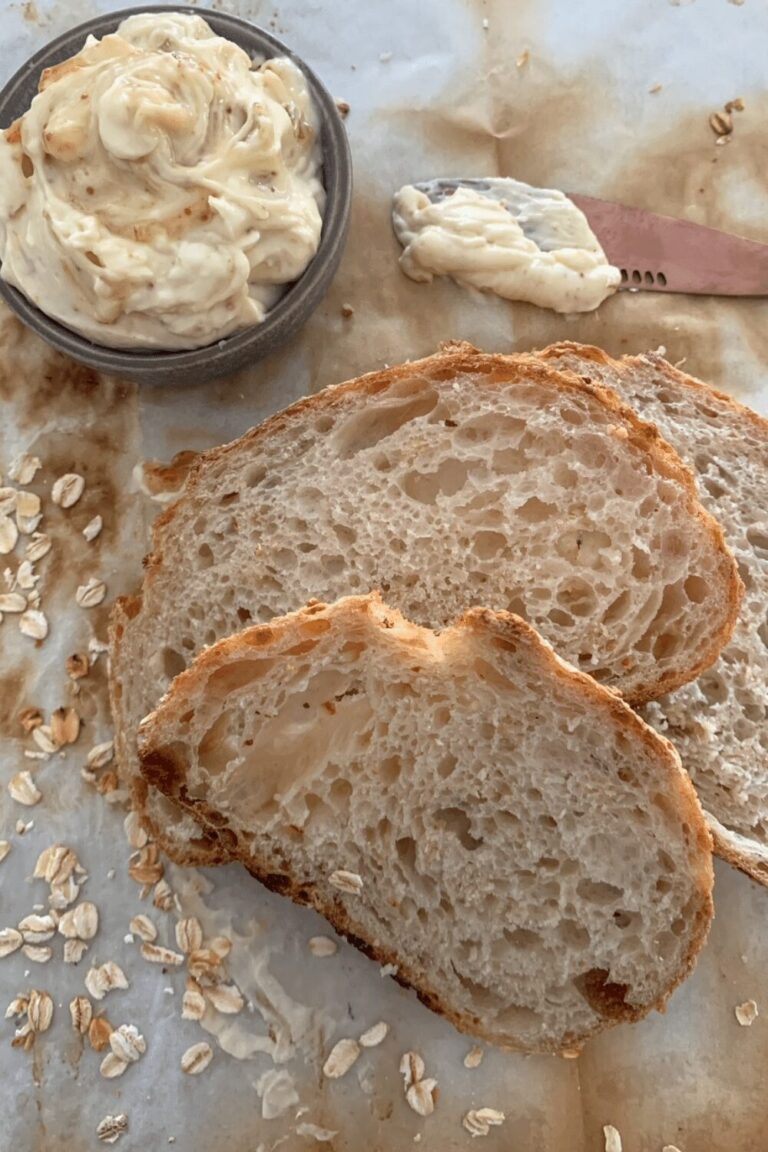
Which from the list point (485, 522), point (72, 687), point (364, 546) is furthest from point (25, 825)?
point (485, 522)

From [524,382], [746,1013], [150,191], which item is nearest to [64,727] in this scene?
[150,191]

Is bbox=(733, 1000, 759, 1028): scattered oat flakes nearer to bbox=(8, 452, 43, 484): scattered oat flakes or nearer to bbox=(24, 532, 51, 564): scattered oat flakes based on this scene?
bbox=(24, 532, 51, 564): scattered oat flakes

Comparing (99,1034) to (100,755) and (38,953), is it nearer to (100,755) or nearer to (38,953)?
(38,953)

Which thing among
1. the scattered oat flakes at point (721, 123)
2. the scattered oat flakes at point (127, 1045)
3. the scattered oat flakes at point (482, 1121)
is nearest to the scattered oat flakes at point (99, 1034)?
the scattered oat flakes at point (127, 1045)

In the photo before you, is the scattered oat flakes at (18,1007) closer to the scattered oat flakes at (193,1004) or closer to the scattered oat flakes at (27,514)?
the scattered oat flakes at (193,1004)

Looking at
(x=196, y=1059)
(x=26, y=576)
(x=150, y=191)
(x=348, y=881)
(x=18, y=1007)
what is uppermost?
(x=150, y=191)

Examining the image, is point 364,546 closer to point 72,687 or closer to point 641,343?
point 72,687
